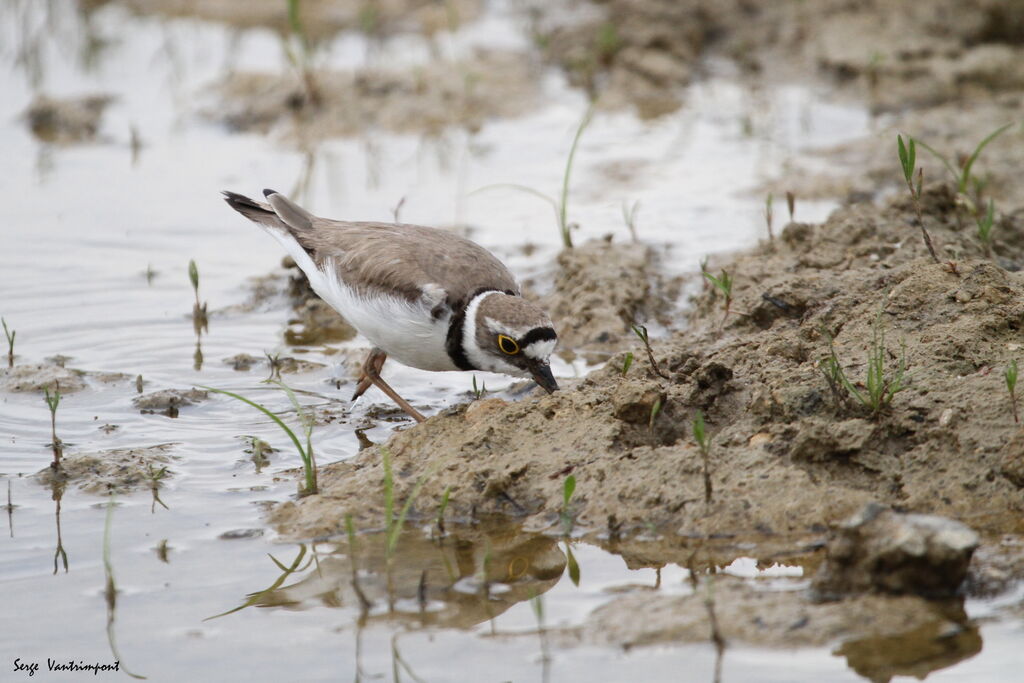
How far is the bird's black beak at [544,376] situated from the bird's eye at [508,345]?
150 millimetres

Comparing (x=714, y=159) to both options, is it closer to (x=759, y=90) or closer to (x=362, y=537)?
(x=759, y=90)

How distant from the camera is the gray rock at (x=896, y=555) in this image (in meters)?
4.23

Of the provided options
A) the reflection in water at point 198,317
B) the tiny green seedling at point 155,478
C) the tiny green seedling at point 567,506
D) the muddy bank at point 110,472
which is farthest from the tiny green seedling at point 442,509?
the reflection in water at point 198,317

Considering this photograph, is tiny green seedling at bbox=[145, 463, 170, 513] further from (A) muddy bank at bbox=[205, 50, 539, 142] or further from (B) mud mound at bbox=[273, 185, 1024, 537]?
(A) muddy bank at bbox=[205, 50, 539, 142]

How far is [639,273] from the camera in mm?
8367

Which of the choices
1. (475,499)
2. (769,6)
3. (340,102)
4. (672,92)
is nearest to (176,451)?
(475,499)

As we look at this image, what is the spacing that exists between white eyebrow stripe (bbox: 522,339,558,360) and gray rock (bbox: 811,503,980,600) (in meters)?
2.06

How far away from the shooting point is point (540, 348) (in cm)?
608

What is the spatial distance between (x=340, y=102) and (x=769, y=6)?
4920mm

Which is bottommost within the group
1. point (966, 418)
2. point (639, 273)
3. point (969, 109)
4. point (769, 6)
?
point (966, 418)

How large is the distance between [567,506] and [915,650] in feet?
5.39

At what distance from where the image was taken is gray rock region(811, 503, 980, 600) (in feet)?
13.9

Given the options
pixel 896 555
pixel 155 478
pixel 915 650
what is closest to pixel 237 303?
pixel 155 478

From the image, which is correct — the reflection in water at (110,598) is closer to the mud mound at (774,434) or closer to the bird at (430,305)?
the mud mound at (774,434)
